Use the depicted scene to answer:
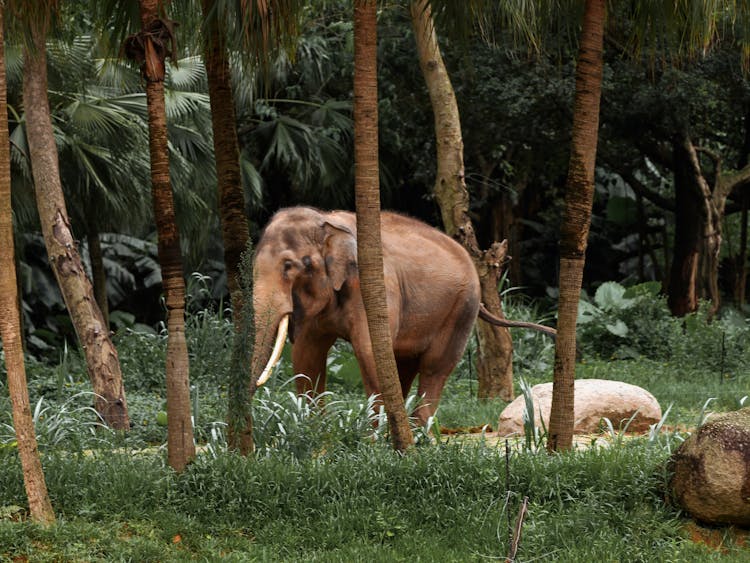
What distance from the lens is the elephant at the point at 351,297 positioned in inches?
366

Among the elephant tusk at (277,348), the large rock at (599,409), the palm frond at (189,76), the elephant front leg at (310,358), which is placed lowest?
the large rock at (599,409)

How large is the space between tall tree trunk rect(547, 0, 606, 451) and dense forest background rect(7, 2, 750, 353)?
763cm

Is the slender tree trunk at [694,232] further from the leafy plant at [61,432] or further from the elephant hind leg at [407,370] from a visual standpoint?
the leafy plant at [61,432]

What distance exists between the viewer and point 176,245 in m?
7.44

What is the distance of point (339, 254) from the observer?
948cm

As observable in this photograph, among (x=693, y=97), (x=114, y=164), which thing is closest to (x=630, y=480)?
(x=114, y=164)

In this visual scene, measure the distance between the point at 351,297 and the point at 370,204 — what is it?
199 centimetres

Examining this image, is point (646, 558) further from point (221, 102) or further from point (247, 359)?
point (221, 102)

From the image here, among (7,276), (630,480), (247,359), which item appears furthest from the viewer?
(247,359)

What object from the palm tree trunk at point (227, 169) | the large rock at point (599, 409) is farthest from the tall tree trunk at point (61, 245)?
the large rock at point (599, 409)

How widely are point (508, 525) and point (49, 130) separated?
6.34 meters

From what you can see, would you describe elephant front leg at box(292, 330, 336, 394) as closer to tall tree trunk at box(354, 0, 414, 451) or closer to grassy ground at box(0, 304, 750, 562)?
grassy ground at box(0, 304, 750, 562)

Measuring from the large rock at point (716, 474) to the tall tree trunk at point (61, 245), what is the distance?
215 inches

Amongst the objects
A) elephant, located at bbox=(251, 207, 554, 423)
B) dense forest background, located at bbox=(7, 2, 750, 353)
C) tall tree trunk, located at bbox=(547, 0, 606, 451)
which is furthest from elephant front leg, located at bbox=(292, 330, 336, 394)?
dense forest background, located at bbox=(7, 2, 750, 353)
